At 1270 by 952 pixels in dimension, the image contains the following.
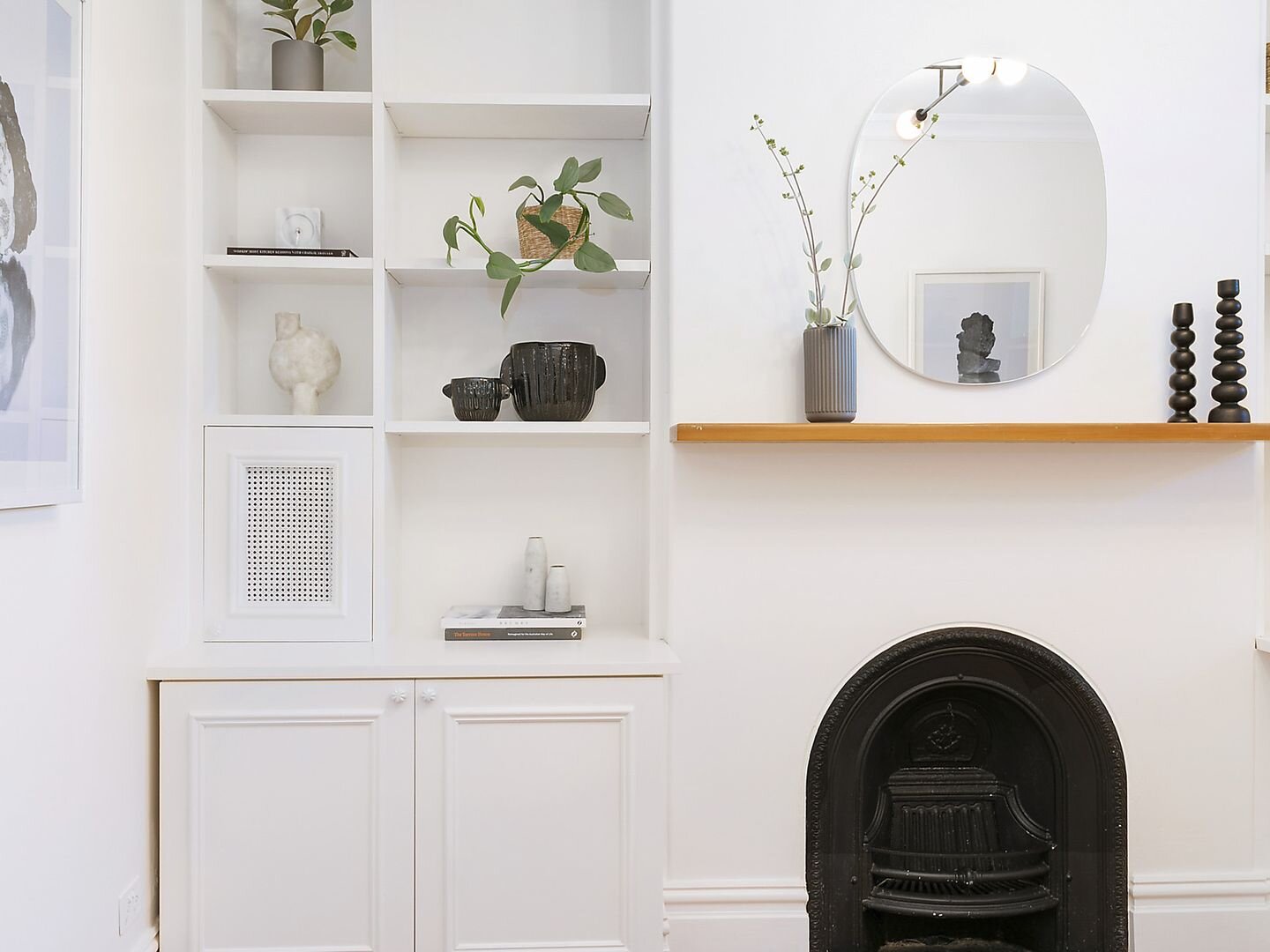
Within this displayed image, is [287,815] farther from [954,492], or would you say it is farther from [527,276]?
[954,492]

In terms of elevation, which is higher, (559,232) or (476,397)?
(559,232)

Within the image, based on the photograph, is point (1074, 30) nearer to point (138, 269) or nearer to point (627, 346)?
point (627, 346)

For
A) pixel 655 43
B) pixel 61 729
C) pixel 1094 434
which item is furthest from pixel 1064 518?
pixel 61 729

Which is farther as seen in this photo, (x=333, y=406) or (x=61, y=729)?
(x=333, y=406)

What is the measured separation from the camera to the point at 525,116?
7.09ft

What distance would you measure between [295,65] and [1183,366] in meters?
2.19

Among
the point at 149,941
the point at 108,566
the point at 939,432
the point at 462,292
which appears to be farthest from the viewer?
the point at 462,292

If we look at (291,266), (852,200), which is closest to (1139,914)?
(852,200)

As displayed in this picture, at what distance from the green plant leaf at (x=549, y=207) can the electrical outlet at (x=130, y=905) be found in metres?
1.62

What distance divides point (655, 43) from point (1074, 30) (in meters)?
0.99

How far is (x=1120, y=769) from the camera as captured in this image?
2.10m

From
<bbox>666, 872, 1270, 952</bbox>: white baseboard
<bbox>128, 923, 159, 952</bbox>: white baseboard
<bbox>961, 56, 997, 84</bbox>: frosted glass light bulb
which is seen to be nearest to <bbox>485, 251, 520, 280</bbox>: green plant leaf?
<bbox>961, 56, 997, 84</bbox>: frosted glass light bulb

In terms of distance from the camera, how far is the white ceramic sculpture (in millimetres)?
2137

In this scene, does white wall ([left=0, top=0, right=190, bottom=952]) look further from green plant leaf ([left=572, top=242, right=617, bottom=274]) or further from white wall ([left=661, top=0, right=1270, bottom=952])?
white wall ([left=661, top=0, right=1270, bottom=952])
